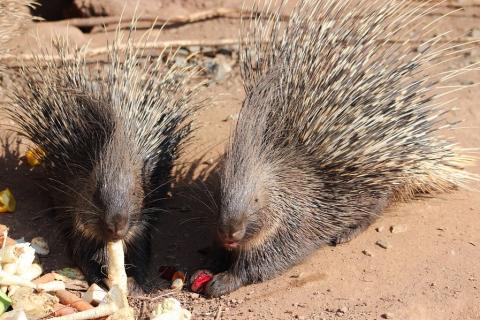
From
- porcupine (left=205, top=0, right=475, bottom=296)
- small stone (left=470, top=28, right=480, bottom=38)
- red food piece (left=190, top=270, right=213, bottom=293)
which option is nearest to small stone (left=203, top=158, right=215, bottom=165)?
porcupine (left=205, top=0, right=475, bottom=296)

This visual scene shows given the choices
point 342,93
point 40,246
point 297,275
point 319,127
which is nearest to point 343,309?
point 297,275

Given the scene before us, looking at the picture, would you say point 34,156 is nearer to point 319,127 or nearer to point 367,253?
point 319,127

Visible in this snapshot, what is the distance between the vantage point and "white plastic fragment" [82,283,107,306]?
11.1 ft

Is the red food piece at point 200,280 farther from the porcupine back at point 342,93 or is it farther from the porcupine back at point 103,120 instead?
the porcupine back at point 342,93

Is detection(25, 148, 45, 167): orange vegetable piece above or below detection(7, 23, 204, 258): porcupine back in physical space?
below

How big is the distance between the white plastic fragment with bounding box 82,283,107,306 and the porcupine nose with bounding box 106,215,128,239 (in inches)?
12.0

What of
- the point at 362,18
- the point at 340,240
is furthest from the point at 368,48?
the point at 340,240

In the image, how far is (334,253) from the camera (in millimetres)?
3758

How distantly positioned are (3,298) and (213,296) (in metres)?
0.92

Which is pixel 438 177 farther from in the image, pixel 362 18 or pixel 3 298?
pixel 3 298

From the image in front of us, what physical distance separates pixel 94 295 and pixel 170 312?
415 mm

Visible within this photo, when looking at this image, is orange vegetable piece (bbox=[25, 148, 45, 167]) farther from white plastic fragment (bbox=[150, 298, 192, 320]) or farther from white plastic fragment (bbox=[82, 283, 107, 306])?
white plastic fragment (bbox=[150, 298, 192, 320])

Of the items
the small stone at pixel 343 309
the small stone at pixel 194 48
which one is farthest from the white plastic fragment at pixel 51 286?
the small stone at pixel 194 48

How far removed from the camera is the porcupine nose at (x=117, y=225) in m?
3.21
